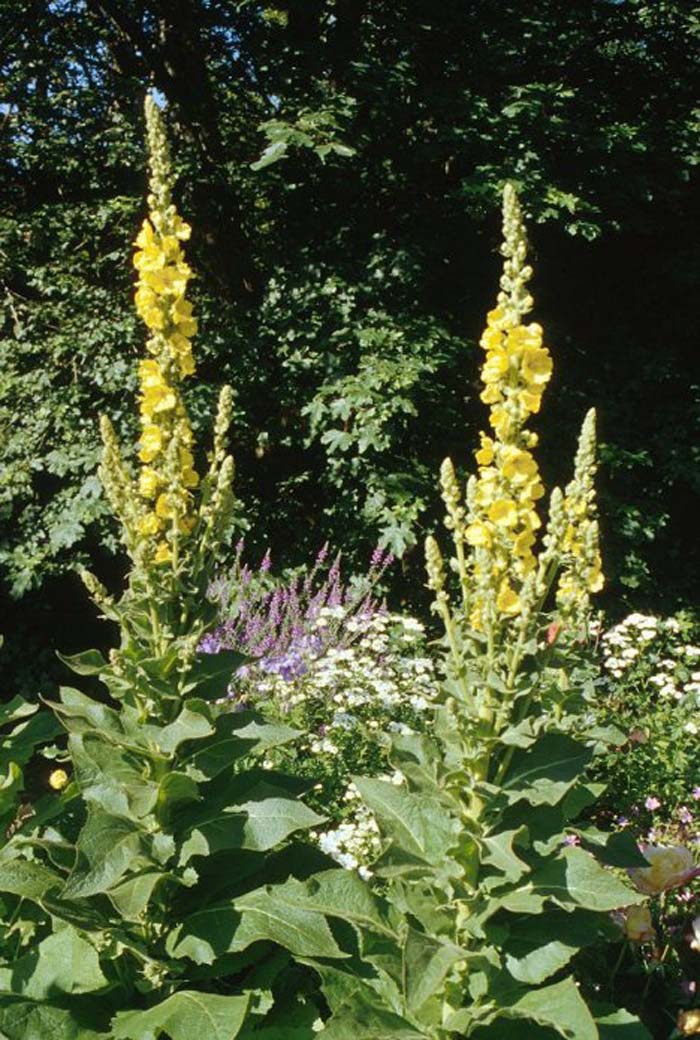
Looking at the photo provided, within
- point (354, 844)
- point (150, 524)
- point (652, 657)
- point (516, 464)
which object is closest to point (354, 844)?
point (354, 844)

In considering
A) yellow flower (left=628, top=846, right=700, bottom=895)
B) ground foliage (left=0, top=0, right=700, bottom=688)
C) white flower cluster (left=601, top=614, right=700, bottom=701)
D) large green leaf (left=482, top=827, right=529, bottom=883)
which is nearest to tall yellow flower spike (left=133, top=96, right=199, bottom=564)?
large green leaf (left=482, top=827, right=529, bottom=883)

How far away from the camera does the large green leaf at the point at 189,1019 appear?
1867 mm

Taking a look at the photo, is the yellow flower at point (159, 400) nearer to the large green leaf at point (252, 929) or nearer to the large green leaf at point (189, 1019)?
the large green leaf at point (252, 929)

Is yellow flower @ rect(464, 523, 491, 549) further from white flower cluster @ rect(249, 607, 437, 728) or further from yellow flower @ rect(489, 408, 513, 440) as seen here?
white flower cluster @ rect(249, 607, 437, 728)

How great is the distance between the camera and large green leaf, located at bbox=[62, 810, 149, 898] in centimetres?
185

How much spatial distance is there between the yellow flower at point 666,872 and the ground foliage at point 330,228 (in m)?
3.41

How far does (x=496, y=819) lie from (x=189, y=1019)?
732 mm

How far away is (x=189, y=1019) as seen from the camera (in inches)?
75.1

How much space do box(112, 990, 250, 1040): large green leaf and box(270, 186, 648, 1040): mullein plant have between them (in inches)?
7.8

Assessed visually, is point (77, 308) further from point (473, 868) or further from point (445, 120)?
point (473, 868)

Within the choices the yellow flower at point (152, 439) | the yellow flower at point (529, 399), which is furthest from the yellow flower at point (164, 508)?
the yellow flower at point (529, 399)

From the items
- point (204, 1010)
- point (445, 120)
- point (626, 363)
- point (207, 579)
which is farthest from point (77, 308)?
point (204, 1010)

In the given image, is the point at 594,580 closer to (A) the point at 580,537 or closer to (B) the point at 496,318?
(A) the point at 580,537

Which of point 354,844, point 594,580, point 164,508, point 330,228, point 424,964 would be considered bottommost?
point 354,844
